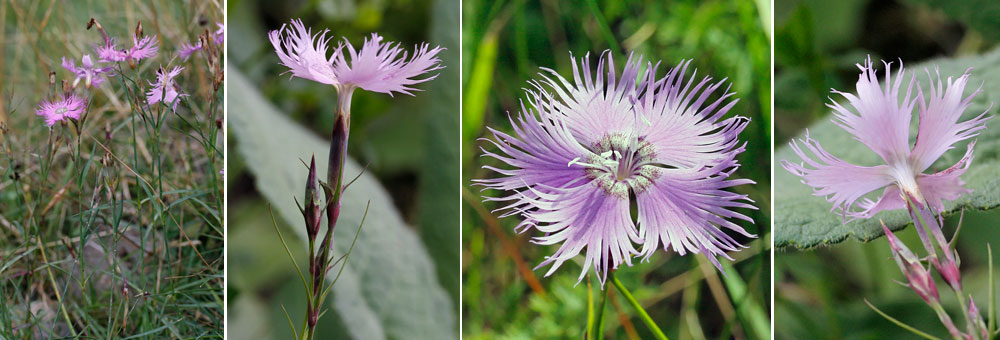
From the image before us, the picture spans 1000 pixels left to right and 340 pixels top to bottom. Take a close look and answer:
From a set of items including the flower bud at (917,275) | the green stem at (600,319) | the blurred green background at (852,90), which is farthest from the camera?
the blurred green background at (852,90)

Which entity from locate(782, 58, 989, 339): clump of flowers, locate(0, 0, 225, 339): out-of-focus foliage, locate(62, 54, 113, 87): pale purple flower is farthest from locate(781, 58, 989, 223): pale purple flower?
locate(62, 54, 113, 87): pale purple flower

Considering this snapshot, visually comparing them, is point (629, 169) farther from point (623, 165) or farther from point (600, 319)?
point (600, 319)

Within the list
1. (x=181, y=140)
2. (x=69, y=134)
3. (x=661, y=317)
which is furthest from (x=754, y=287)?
(x=69, y=134)

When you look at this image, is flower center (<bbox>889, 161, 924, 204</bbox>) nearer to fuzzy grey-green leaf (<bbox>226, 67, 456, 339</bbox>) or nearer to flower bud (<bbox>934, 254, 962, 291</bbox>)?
flower bud (<bbox>934, 254, 962, 291</bbox>)

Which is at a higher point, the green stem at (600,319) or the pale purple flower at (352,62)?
the pale purple flower at (352,62)

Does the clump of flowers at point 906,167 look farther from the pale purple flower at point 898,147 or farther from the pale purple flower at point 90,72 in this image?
the pale purple flower at point 90,72

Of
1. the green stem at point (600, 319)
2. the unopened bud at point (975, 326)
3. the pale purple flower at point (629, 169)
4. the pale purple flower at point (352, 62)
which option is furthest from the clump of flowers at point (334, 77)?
the unopened bud at point (975, 326)

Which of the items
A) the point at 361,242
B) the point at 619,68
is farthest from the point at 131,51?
the point at 619,68

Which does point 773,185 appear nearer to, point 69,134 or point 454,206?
point 454,206
